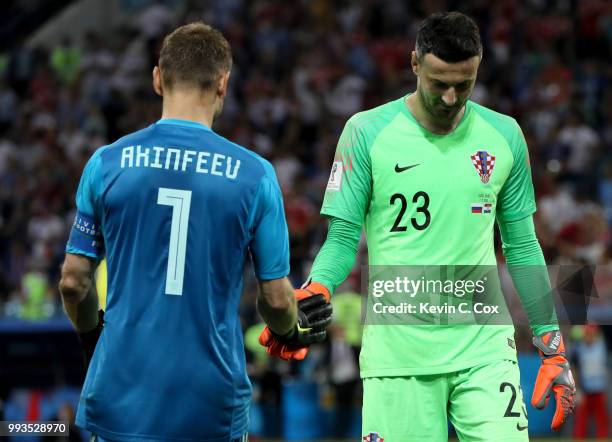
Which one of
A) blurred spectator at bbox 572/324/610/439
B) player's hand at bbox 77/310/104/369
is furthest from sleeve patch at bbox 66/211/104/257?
blurred spectator at bbox 572/324/610/439

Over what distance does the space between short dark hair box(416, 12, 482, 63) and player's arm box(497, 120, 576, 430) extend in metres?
0.51

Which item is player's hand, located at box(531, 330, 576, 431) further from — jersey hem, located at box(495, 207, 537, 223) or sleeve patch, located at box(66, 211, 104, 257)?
sleeve patch, located at box(66, 211, 104, 257)

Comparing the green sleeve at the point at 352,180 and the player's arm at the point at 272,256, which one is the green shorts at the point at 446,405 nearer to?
the green sleeve at the point at 352,180

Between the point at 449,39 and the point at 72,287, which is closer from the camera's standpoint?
the point at 72,287

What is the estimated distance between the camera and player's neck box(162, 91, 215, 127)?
4.20 m

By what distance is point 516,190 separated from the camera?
539 cm

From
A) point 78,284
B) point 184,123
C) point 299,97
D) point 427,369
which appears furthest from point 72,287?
point 299,97

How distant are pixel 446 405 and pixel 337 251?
817mm

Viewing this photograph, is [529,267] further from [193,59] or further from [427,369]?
[193,59]

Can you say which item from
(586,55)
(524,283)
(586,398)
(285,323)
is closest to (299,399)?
(586,398)

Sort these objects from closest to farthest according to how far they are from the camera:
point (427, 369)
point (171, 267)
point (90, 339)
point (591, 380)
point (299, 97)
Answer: point (171, 267), point (90, 339), point (427, 369), point (591, 380), point (299, 97)

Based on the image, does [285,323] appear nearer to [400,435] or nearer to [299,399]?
[400,435]

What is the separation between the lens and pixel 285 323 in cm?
433

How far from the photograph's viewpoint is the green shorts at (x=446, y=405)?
4977 millimetres
